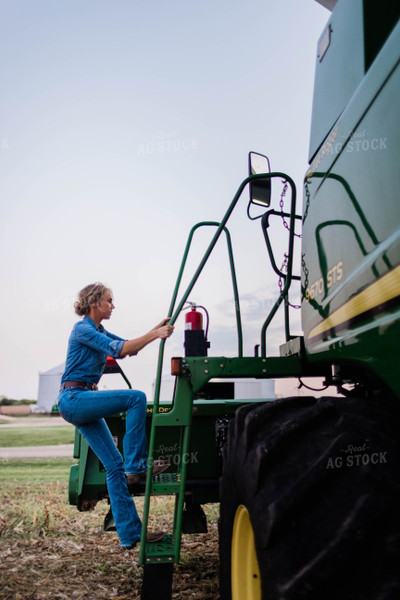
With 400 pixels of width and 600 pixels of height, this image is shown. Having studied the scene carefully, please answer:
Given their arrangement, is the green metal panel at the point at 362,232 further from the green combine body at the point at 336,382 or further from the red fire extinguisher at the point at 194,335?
the red fire extinguisher at the point at 194,335

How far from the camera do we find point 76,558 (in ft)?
17.0

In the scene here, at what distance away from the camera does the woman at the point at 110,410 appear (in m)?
3.60

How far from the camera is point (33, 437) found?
19.7m

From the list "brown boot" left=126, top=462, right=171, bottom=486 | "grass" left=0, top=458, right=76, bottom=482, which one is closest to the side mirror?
"brown boot" left=126, top=462, right=171, bottom=486

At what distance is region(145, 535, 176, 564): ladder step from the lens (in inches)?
115

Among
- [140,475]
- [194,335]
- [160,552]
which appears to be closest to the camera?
[160,552]

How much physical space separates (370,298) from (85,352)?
258 centimetres

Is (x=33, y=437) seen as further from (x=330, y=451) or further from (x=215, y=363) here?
(x=330, y=451)

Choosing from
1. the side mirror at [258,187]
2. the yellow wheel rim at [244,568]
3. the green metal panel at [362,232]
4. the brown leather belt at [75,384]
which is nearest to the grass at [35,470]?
the brown leather belt at [75,384]

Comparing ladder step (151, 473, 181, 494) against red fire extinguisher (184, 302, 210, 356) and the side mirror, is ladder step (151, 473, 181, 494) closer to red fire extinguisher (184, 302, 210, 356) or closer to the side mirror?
red fire extinguisher (184, 302, 210, 356)

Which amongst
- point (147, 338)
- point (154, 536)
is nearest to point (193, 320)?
point (147, 338)

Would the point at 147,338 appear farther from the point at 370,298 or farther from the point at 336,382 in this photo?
the point at 370,298

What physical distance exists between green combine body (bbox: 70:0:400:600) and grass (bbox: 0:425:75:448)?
52.1 ft

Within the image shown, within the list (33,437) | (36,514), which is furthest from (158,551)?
(33,437)
